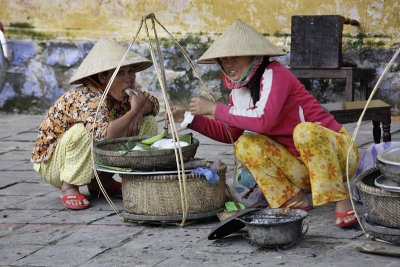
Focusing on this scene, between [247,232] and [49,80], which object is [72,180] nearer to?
[247,232]

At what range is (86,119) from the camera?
4789mm

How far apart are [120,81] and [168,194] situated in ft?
2.64

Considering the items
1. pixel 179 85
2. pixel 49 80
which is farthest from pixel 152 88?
pixel 49 80

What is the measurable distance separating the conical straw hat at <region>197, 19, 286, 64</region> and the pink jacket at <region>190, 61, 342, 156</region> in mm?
87

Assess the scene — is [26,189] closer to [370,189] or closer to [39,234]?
[39,234]

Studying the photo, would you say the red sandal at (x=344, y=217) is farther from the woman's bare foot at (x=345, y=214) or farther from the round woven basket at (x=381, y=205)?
the round woven basket at (x=381, y=205)

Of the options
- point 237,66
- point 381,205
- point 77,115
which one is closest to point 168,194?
point 237,66

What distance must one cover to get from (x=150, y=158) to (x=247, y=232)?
60cm

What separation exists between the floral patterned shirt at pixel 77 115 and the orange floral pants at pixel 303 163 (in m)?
0.78

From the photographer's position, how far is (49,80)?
8281mm

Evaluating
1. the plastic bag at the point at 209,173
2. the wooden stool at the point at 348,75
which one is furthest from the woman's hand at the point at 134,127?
the wooden stool at the point at 348,75

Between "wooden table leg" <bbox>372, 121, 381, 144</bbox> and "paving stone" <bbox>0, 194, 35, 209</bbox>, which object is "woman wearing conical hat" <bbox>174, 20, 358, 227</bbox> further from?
"wooden table leg" <bbox>372, 121, 381, 144</bbox>

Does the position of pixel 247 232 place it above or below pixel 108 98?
below

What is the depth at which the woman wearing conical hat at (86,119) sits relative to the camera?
478 cm
